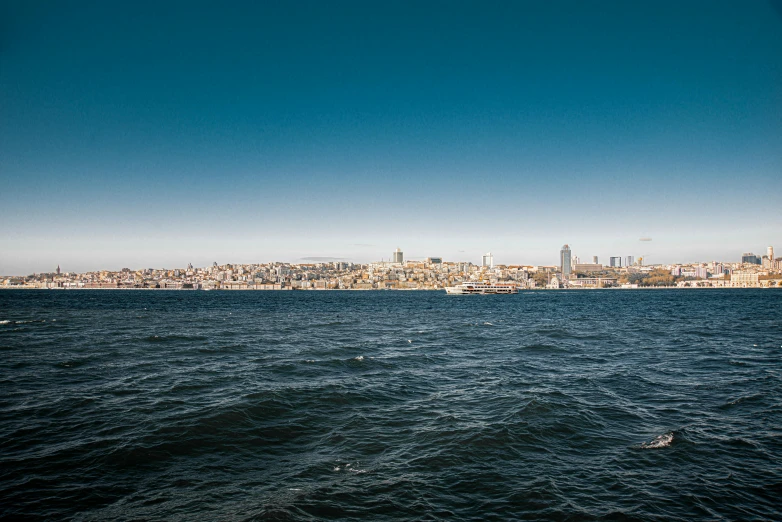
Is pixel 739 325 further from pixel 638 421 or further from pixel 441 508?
pixel 441 508

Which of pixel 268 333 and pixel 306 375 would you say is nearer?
pixel 306 375

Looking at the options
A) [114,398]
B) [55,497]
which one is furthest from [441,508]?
[114,398]

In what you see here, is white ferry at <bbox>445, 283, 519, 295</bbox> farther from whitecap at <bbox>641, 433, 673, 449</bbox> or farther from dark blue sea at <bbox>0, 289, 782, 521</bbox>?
whitecap at <bbox>641, 433, 673, 449</bbox>

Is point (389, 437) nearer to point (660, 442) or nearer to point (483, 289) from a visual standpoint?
point (660, 442)

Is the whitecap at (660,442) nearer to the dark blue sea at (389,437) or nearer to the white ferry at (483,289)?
the dark blue sea at (389,437)

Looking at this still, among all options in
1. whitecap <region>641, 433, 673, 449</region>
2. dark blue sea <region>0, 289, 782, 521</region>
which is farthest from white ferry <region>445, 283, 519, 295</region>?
whitecap <region>641, 433, 673, 449</region>

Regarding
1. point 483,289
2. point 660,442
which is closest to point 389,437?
point 660,442
